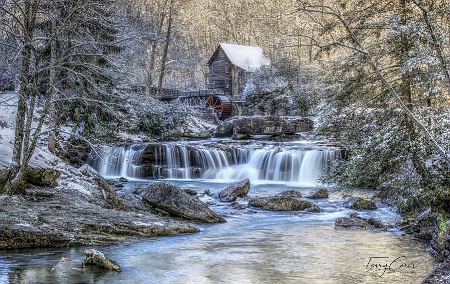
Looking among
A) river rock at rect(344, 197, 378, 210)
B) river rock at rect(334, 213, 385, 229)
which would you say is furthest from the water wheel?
river rock at rect(334, 213, 385, 229)

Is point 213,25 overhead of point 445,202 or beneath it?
overhead

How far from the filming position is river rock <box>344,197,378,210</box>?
44.7ft

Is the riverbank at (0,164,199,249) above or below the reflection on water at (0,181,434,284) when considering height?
above

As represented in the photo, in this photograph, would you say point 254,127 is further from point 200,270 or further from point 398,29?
point 200,270

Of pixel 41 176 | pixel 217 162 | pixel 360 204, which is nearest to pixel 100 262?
pixel 41 176

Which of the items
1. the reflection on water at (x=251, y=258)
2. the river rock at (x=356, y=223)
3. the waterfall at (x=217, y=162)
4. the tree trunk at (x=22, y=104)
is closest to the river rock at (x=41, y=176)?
the tree trunk at (x=22, y=104)

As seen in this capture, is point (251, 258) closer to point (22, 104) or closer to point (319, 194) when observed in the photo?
point (22, 104)

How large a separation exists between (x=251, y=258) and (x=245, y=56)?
40.9m

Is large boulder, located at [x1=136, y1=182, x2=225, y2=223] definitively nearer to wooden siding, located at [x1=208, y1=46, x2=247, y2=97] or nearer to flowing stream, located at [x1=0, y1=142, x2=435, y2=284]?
flowing stream, located at [x1=0, y1=142, x2=435, y2=284]

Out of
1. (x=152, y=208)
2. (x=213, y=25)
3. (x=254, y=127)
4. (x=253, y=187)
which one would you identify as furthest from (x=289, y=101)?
(x=213, y=25)

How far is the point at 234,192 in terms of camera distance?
51.8ft

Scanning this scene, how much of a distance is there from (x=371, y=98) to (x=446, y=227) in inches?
135

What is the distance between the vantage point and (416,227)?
10.2 meters

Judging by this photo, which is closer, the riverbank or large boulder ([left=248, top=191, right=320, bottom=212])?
the riverbank
